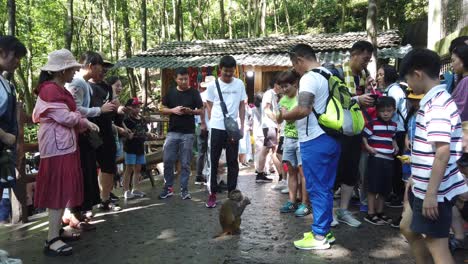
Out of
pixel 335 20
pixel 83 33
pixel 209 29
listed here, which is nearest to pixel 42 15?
pixel 83 33

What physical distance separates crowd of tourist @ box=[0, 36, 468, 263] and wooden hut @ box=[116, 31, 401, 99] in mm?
7631

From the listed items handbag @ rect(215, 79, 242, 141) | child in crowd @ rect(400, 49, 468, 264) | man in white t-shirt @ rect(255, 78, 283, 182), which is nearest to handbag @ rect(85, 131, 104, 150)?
handbag @ rect(215, 79, 242, 141)

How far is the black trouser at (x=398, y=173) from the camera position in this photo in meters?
4.86

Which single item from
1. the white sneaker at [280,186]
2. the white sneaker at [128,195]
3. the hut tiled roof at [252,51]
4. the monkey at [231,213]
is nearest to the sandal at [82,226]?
the monkey at [231,213]

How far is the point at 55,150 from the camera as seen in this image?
366cm

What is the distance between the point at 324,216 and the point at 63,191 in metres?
2.37

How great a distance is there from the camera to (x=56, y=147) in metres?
3.66

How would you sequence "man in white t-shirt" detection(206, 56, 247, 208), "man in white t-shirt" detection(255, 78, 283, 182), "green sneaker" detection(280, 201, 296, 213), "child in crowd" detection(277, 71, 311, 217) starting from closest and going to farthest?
"child in crowd" detection(277, 71, 311, 217), "green sneaker" detection(280, 201, 296, 213), "man in white t-shirt" detection(206, 56, 247, 208), "man in white t-shirt" detection(255, 78, 283, 182)

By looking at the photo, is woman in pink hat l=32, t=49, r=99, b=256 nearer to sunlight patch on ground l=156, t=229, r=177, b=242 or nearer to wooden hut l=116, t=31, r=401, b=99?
sunlight patch on ground l=156, t=229, r=177, b=242

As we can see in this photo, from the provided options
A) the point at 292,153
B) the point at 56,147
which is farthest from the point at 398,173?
the point at 56,147

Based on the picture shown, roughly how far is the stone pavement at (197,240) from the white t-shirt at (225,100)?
1.19 metres

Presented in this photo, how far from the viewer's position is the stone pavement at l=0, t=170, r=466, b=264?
3547 mm

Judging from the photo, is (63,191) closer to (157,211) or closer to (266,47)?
(157,211)

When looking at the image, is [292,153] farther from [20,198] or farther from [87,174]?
[20,198]
